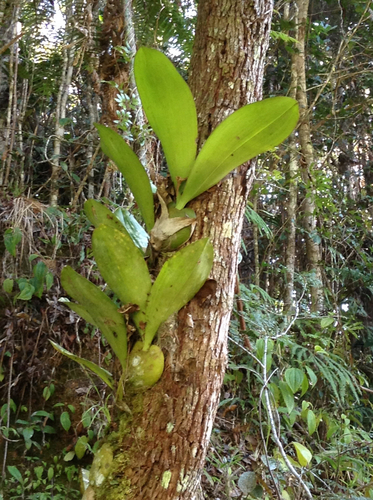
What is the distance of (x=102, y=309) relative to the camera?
0.64 metres

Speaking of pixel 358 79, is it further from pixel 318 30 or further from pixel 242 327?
pixel 242 327

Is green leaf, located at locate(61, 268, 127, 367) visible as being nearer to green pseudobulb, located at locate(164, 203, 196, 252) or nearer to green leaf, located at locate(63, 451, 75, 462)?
green pseudobulb, located at locate(164, 203, 196, 252)

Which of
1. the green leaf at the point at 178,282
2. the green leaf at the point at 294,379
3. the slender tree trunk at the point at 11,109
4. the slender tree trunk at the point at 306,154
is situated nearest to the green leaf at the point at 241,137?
the green leaf at the point at 178,282

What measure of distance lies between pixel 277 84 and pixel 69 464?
125 inches

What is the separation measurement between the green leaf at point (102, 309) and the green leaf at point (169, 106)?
0.79 ft

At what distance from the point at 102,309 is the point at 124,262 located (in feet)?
0.30

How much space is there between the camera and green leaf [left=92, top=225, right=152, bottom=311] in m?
0.62

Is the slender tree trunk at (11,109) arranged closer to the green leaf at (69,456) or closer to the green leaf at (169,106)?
the green leaf at (69,456)

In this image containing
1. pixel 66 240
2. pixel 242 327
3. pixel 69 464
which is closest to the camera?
pixel 69 464

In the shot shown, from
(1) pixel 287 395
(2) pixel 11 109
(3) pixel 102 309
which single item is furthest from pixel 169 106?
(2) pixel 11 109

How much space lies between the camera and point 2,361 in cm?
158

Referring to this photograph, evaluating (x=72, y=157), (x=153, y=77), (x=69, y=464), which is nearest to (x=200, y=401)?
(x=153, y=77)

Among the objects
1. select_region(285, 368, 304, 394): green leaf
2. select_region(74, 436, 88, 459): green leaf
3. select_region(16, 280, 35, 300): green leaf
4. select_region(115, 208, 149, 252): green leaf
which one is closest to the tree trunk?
select_region(115, 208, 149, 252): green leaf

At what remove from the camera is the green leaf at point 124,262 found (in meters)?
0.62
